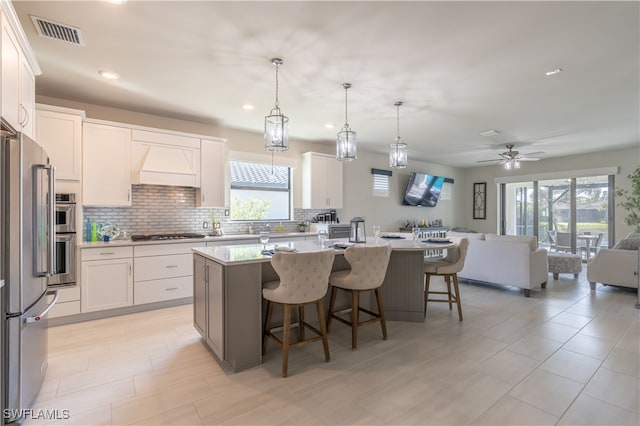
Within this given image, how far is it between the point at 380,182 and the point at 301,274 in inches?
214

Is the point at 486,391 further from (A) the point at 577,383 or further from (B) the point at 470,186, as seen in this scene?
(B) the point at 470,186

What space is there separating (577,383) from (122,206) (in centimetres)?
506

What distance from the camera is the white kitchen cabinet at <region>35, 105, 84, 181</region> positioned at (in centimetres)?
346

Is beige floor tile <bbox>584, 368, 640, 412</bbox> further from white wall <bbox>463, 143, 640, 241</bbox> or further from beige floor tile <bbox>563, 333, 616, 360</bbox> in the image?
white wall <bbox>463, 143, 640, 241</bbox>

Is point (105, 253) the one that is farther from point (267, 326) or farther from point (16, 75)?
point (267, 326)

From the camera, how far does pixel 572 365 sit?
2.57 m

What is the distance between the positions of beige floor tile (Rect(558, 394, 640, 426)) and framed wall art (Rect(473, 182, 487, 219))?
783cm

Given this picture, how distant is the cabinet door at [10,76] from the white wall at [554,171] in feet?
32.2

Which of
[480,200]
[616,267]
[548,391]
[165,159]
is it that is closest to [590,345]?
[548,391]

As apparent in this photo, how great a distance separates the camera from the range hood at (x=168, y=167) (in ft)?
13.8

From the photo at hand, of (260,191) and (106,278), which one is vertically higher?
(260,191)

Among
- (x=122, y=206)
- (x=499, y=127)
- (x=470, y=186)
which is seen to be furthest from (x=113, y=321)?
(x=470, y=186)

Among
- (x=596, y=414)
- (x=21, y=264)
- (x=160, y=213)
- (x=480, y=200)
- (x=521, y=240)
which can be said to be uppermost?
(x=480, y=200)

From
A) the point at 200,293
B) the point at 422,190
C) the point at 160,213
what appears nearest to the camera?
the point at 200,293
